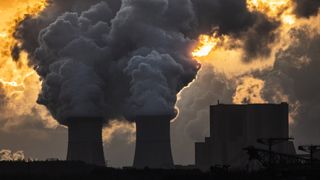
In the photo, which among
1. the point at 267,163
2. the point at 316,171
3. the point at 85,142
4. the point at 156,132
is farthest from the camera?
the point at 85,142

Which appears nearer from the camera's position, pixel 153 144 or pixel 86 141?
pixel 153 144

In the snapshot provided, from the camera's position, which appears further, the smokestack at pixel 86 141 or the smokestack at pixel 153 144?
the smokestack at pixel 86 141

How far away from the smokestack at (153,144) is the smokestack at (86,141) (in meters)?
10.0

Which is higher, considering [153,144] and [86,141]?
[86,141]

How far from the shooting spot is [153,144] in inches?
6698

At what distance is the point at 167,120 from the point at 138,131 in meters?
6.76

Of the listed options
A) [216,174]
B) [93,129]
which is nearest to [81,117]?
[93,129]

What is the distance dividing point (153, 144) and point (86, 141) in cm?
1838

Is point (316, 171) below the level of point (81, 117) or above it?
below

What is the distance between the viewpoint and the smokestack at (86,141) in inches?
7269

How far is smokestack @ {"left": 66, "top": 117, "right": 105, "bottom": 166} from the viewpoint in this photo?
7269 inches

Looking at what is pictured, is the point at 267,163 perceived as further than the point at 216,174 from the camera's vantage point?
No

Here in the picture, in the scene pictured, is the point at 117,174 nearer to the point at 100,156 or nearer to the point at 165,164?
the point at 100,156

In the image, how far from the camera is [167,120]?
181 m
